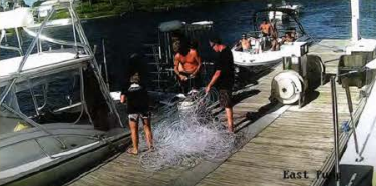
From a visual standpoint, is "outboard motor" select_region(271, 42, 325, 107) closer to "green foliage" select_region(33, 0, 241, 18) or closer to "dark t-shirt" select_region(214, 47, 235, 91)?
"dark t-shirt" select_region(214, 47, 235, 91)

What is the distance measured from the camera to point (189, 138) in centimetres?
1077

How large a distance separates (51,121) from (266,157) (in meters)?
4.93

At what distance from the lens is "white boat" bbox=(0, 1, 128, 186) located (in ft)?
31.2

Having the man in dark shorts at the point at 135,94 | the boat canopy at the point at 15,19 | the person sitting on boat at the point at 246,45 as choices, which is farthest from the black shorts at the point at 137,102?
the person sitting on boat at the point at 246,45

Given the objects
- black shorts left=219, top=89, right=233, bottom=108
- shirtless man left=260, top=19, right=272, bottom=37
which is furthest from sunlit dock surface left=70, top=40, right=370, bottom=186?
shirtless man left=260, top=19, right=272, bottom=37

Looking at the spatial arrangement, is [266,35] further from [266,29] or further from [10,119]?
[10,119]

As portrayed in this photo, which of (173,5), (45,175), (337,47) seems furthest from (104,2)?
(45,175)

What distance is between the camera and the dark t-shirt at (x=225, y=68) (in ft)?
34.3


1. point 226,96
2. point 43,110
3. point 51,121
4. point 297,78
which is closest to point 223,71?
point 226,96

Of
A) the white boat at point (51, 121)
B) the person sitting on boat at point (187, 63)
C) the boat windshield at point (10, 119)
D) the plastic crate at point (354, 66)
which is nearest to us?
the white boat at point (51, 121)

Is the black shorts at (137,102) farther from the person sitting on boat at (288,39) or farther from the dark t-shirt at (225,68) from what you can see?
the person sitting on boat at (288,39)

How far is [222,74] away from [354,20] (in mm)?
7822

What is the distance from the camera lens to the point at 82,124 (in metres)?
11.1

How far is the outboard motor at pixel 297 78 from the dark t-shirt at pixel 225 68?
254 cm
